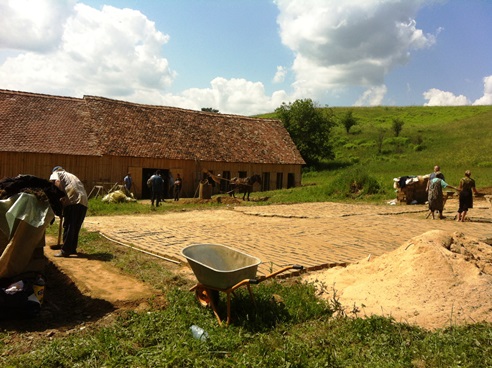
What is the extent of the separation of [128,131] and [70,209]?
18158mm

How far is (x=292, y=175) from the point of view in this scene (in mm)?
30312

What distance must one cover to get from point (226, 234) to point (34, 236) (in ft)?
15.1

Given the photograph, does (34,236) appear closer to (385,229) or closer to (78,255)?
(78,255)

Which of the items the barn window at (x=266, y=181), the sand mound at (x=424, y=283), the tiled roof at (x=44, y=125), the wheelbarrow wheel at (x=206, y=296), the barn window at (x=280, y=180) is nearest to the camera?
the sand mound at (x=424, y=283)

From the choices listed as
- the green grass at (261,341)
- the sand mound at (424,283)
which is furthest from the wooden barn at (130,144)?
the green grass at (261,341)

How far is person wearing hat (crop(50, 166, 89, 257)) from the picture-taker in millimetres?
7309

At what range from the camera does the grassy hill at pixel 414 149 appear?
30375 millimetres

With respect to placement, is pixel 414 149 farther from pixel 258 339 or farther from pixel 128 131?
pixel 258 339

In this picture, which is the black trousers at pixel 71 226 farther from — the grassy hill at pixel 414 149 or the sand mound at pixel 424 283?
the grassy hill at pixel 414 149

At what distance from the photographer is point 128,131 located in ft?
81.4

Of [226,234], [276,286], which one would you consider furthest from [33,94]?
[276,286]

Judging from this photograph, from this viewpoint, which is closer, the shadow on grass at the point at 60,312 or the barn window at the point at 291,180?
the shadow on grass at the point at 60,312

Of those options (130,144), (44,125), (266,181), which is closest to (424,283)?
(130,144)

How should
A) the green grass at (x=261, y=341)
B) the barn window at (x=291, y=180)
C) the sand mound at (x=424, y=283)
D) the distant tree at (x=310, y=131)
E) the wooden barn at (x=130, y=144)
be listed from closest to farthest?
the green grass at (x=261, y=341)
the sand mound at (x=424, y=283)
the wooden barn at (x=130, y=144)
the barn window at (x=291, y=180)
the distant tree at (x=310, y=131)
